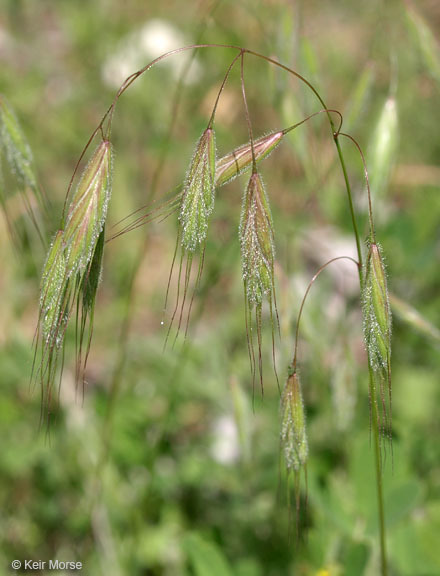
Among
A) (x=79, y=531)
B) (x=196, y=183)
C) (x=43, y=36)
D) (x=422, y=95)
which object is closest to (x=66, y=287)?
(x=196, y=183)

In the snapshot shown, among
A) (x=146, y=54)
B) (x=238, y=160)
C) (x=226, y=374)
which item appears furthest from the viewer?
(x=146, y=54)

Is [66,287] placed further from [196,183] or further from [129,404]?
[129,404]

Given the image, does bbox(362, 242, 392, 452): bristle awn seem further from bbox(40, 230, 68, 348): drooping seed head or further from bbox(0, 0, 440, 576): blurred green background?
bbox(40, 230, 68, 348): drooping seed head

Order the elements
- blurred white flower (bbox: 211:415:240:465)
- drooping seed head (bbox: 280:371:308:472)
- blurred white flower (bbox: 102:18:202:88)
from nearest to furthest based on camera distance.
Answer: drooping seed head (bbox: 280:371:308:472)
blurred white flower (bbox: 211:415:240:465)
blurred white flower (bbox: 102:18:202:88)

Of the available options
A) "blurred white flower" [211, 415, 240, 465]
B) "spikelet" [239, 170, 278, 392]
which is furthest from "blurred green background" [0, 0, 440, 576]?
"spikelet" [239, 170, 278, 392]

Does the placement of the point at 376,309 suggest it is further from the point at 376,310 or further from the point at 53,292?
the point at 53,292

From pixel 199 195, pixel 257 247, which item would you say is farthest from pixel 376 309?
pixel 199 195

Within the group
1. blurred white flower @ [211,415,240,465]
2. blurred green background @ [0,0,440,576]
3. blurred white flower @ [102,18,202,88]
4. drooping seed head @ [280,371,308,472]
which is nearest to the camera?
drooping seed head @ [280,371,308,472]

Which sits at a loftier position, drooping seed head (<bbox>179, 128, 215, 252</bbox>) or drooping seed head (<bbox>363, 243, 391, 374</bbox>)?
drooping seed head (<bbox>179, 128, 215, 252</bbox>)
